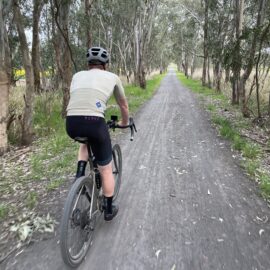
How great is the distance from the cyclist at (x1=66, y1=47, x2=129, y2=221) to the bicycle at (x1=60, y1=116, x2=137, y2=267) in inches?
4.1

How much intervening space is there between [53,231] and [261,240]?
2566mm

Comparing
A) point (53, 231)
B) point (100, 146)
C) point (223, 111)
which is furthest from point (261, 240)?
point (223, 111)

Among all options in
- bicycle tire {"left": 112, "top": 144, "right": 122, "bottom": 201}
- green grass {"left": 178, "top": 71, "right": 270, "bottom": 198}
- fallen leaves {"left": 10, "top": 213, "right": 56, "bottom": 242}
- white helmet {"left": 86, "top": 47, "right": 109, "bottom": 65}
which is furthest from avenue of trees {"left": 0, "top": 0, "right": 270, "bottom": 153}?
white helmet {"left": 86, "top": 47, "right": 109, "bottom": 65}

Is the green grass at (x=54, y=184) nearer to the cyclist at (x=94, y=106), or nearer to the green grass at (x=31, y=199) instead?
the green grass at (x=31, y=199)

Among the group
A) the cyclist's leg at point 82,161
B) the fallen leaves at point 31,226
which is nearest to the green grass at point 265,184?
the cyclist's leg at point 82,161

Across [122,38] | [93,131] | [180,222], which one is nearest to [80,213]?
[93,131]

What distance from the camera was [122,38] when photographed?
2939cm

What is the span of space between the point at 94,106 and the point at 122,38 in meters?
28.6

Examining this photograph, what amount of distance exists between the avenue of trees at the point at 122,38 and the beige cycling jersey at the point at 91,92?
12.4 feet

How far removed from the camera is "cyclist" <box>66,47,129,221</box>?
2748 mm

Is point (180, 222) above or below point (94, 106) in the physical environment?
below

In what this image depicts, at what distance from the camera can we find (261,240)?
10.6 feet

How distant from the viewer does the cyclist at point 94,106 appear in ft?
9.02

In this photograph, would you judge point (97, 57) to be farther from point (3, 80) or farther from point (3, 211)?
point (3, 80)
